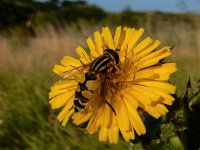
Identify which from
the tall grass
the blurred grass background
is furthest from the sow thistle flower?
the tall grass

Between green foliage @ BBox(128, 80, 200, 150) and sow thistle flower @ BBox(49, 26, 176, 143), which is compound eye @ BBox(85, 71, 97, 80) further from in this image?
green foliage @ BBox(128, 80, 200, 150)

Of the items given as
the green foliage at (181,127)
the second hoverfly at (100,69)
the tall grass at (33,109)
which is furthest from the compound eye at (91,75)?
the tall grass at (33,109)

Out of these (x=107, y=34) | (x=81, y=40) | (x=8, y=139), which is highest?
(x=81, y=40)

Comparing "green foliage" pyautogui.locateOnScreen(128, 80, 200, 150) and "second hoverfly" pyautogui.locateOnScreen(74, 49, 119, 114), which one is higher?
"second hoverfly" pyautogui.locateOnScreen(74, 49, 119, 114)

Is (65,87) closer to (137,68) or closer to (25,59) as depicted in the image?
(137,68)

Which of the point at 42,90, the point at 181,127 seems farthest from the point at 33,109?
the point at 181,127

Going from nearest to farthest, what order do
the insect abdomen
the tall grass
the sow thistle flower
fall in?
the sow thistle flower < the insect abdomen < the tall grass

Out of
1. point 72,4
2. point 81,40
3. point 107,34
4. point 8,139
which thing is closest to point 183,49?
point 81,40

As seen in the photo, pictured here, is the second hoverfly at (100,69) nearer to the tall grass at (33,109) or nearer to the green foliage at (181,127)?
the green foliage at (181,127)

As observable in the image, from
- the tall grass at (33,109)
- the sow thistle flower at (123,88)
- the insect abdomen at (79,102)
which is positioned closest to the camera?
the sow thistle flower at (123,88)
